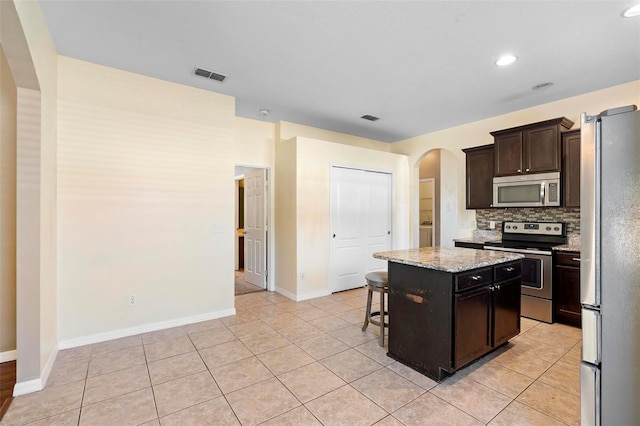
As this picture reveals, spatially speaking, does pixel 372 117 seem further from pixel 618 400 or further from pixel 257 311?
pixel 618 400

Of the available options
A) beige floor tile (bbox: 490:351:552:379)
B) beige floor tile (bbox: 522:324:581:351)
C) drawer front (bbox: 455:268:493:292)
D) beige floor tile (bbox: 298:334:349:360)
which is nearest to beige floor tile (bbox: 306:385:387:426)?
beige floor tile (bbox: 298:334:349:360)

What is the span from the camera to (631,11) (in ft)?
7.34

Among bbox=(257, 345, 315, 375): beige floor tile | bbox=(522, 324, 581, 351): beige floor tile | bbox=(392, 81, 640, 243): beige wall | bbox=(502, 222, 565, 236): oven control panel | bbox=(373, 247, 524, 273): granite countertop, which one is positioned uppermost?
bbox=(392, 81, 640, 243): beige wall

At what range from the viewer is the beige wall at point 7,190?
2584mm

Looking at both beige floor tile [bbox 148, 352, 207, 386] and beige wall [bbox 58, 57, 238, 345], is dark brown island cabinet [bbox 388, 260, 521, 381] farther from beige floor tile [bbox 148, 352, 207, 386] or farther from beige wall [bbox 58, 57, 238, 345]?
beige wall [bbox 58, 57, 238, 345]

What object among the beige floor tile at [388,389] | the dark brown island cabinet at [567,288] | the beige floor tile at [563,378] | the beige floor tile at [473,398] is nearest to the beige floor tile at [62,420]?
the beige floor tile at [388,389]

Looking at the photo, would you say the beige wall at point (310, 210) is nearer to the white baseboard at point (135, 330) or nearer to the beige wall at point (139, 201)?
the beige wall at point (139, 201)

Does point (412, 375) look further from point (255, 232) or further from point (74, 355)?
point (255, 232)

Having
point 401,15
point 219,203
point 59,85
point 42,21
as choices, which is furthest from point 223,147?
point 401,15

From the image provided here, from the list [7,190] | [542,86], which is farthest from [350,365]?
[542,86]

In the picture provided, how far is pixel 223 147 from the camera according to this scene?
3826 millimetres

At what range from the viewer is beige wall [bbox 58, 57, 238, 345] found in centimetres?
297

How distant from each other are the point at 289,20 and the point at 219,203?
2255 millimetres

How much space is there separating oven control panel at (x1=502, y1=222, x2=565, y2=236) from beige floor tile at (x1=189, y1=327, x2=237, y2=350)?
397 cm
